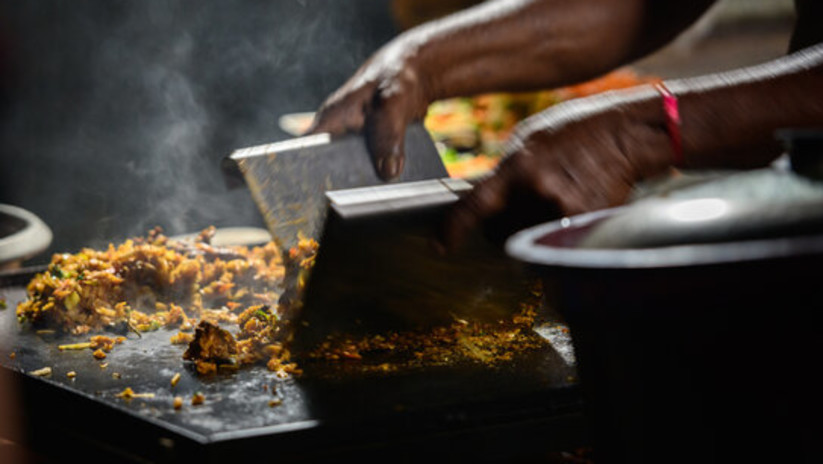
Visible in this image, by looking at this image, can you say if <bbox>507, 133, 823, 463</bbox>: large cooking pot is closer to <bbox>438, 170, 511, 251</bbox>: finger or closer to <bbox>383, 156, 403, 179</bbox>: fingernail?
<bbox>438, 170, 511, 251</bbox>: finger

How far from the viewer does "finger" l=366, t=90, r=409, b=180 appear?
111 inches

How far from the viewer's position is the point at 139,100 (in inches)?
231

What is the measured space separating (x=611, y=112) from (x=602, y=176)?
15cm

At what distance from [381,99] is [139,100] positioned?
3.33 metres

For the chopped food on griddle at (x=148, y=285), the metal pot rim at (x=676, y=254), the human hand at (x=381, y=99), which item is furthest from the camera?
the human hand at (x=381, y=99)

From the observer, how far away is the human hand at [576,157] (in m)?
1.88

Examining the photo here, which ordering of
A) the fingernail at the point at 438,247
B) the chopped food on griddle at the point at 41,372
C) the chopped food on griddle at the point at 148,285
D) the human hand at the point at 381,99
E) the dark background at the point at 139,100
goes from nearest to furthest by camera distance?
the fingernail at the point at 438,247 < the chopped food on griddle at the point at 41,372 < the chopped food on griddle at the point at 148,285 < the human hand at the point at 381,99 < the dark background at the point at 139,100

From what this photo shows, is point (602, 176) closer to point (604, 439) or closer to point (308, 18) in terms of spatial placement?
point (604, 439)

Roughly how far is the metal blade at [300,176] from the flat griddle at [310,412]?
2.06 feet

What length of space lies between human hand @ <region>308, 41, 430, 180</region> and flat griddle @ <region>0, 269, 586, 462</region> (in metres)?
1.05

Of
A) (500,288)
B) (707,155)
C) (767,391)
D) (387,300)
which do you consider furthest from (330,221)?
(767,391)

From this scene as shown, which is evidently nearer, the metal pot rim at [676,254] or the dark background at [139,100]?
the metal pot rim at [676,254]

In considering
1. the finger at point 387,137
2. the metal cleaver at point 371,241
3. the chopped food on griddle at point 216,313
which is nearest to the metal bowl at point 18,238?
the chopped food on griddle at point 216,313

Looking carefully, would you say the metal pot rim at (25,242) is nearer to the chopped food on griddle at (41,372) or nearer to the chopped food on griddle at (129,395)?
the chopped food on griddle at (41,372)
